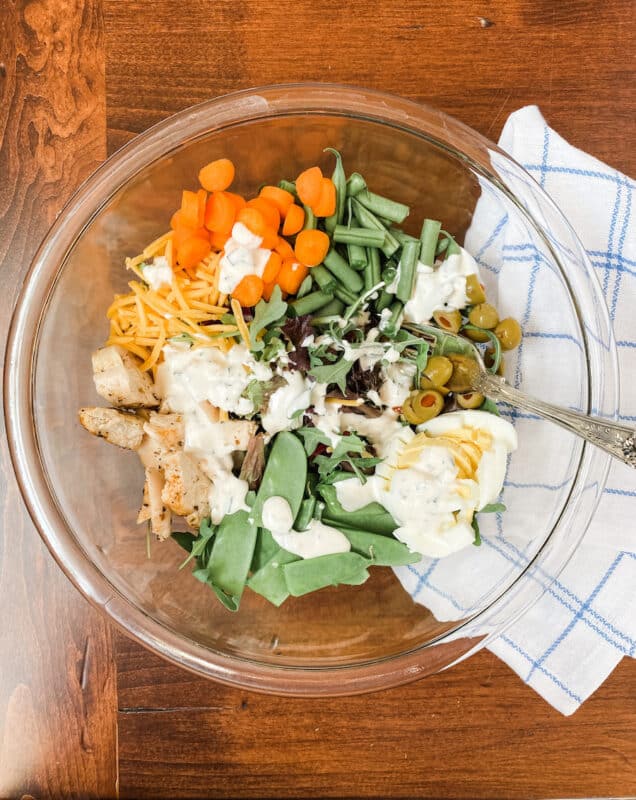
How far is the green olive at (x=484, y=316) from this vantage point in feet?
4.04

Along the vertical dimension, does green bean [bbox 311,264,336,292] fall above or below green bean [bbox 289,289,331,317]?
above

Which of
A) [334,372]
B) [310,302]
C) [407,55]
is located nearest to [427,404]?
[334,372]

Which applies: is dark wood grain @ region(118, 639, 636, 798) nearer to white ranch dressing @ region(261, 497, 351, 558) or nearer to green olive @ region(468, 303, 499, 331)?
white ranch dressing @ region(261, 497, 351, 558)

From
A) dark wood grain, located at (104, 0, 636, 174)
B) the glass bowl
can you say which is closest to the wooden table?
dark wood grain, located at (104, 0, 636, 174)

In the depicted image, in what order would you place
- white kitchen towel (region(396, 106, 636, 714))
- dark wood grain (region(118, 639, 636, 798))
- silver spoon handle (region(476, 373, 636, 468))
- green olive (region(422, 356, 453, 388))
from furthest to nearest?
dark wood grain (region(118, 639, 636, 798))
white kitchen towel (region(396, 106, 636, 714))
green olive (region(422, 356, 453, 388))
silver spoon handle (region(476, 373, 636, 468))

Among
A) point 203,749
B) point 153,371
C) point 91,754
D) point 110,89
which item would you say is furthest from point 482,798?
point 110,89

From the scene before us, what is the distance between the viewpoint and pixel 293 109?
4.16 feet

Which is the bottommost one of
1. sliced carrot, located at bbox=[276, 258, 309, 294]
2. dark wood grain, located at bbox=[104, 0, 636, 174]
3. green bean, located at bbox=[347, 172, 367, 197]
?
sliced carrot, located at bbox=[276, 258, 309, 294]

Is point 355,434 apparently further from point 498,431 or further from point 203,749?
point 203,749

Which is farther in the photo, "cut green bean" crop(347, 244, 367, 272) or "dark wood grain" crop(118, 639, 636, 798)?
"dark wood grain" crop(118, 639, 636, 798)

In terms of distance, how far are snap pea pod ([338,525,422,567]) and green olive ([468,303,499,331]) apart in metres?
0.42

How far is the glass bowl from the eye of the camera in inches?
49.5

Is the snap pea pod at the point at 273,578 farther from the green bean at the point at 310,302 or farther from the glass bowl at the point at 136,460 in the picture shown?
the green bean at the point at 310,302

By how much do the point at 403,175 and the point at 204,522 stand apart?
2.51 feet
